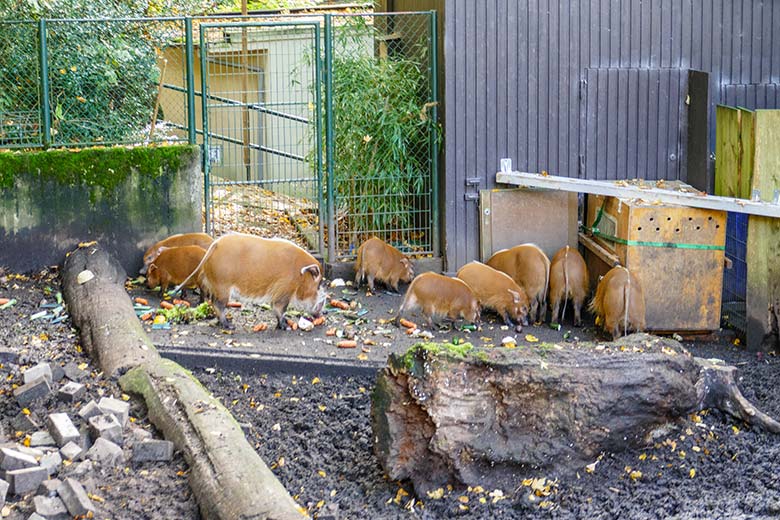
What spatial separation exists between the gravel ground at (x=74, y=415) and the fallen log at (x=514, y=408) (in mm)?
1351

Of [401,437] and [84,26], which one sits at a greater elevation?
Result: [84,26]

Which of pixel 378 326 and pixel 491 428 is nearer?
pixel 491 428

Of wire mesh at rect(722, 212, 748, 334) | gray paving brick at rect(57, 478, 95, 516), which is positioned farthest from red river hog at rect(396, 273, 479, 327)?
gray paving brick at rect(57, 478, 95, 516)

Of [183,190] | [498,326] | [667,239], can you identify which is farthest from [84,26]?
[667,239]

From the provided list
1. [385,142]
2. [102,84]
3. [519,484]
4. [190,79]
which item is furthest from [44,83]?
[519,484]

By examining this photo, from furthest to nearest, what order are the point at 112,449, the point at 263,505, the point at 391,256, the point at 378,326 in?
the point at 391,256
the point at 378,326
the point at 112,449
the point at 263,505

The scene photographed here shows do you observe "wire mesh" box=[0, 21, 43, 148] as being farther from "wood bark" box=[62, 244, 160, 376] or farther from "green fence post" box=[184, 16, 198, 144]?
"green fence post" box=[184, 16, 198, 144]

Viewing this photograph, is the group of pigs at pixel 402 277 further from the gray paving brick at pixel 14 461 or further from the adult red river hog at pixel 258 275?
the gray paving brick at pixel 14 461

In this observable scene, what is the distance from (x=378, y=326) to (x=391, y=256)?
4.53ft

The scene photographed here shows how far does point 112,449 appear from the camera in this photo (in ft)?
21.7

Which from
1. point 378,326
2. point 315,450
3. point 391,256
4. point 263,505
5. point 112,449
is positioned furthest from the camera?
point 391,256

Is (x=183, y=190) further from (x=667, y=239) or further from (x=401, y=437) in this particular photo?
(x=401, y=437)

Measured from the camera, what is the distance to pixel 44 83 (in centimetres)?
1149

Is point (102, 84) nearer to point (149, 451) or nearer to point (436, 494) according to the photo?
point (149, 451)
